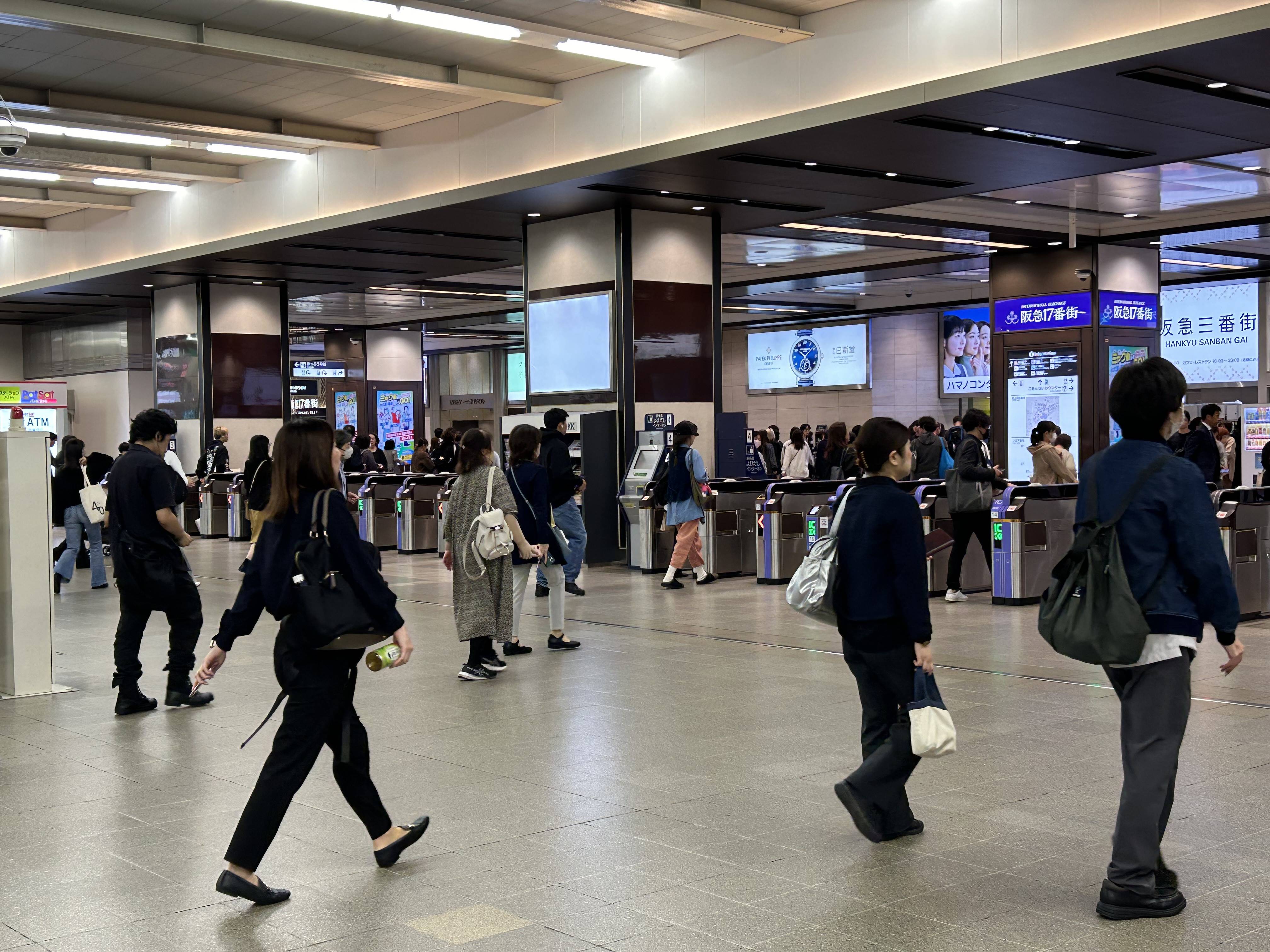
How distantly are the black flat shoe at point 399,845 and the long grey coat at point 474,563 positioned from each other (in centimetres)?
329

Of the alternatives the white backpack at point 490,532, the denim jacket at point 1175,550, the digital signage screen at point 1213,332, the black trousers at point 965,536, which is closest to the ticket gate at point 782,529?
the black trousers at point 965,536

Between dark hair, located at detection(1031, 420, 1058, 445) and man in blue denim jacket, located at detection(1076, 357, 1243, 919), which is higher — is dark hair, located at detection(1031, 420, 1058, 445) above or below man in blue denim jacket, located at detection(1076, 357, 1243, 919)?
above

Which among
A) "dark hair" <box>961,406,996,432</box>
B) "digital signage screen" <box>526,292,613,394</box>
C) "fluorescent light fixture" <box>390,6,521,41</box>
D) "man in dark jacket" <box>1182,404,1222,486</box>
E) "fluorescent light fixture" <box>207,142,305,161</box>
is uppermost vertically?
"fluorescent light fixture" <box>207,142,305,161</box>

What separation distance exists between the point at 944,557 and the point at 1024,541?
1.36 m

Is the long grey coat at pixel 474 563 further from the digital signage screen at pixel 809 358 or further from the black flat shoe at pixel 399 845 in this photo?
the digital signage screen at pixel 809 358

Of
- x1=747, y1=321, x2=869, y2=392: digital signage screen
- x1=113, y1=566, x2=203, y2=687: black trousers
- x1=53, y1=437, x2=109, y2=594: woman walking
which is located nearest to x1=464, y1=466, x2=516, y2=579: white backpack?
x1=113, y1=566, x2=203, y2=687: black trousers

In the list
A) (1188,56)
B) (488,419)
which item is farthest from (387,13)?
(488,419)

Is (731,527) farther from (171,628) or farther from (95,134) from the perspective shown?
(95,134)

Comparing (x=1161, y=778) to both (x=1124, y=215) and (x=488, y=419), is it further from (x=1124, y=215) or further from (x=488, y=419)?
(x=488, y=419)

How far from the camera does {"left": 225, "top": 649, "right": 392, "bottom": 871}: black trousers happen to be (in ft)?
13.2

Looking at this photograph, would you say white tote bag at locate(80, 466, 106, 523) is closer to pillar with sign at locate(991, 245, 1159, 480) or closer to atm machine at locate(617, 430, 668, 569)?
atm machine at locate(617, 430, 668, 569)

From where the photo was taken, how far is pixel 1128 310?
19297 millimetres

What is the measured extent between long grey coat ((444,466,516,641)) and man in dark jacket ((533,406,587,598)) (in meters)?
1.65

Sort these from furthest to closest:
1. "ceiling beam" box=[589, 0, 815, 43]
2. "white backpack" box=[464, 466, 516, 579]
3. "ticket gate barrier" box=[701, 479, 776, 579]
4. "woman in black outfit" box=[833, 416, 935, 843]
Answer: "ticket gate barrier" box=[701, 479, 776, 579], "ceiling beam" box=[589, 0, 815, 43], "white backpack" box=[464, 466, 516, 579], "woman in black outfit" box=[833, 416, 935, 843]
